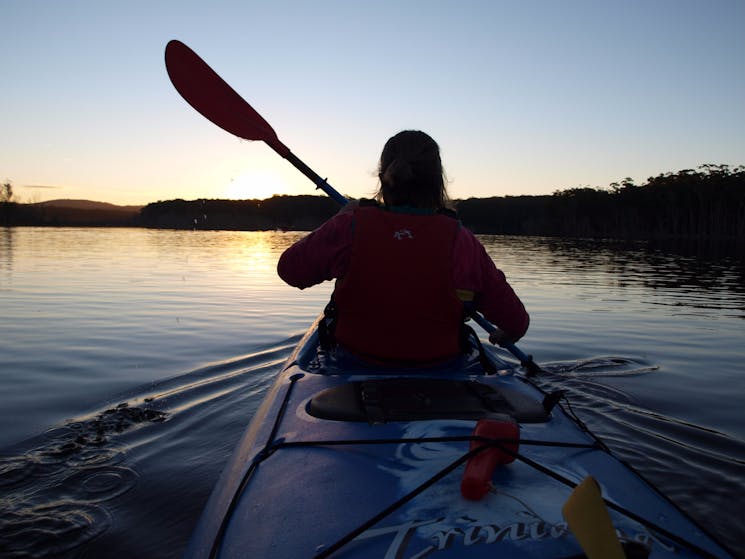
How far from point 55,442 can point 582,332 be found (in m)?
7.13

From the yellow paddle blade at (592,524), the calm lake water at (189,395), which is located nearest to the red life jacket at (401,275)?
the yellow paddle blade at (592,524)

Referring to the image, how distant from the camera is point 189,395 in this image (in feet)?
16.7

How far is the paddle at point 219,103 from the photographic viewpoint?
4074 millimetres

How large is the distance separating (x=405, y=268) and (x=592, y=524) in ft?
4.53

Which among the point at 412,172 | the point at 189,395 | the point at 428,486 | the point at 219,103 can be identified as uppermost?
the point at 219,103

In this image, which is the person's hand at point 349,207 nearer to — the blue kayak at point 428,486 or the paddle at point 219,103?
the blue kayak at point 428,486

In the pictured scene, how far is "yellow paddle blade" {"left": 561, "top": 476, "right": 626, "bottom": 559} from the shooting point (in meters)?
1.08

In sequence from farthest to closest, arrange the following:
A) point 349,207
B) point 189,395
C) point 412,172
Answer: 1. point 189,395
2. point 349,207
3. point 412,172

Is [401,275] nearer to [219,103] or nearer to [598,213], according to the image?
[219,103]

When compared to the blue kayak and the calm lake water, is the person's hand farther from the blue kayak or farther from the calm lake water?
the calm lake water

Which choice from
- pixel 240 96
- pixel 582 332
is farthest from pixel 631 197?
pixel 240 96

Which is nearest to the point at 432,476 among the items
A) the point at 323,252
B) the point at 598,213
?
the point at 323,252

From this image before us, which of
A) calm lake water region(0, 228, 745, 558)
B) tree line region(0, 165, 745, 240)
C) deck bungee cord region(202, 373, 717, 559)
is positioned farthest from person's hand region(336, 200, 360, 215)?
tree line region(0, 165, 745, 240)

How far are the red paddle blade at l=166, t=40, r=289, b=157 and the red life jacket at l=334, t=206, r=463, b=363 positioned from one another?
85.2 inches
